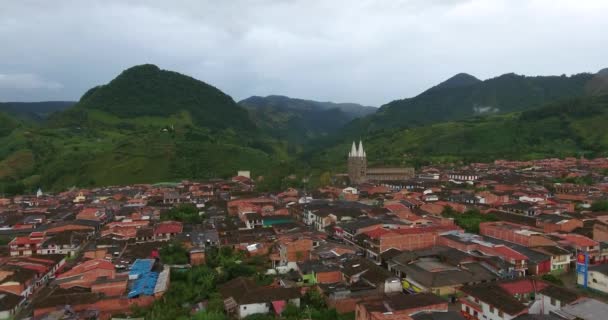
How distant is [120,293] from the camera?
21.4 meters

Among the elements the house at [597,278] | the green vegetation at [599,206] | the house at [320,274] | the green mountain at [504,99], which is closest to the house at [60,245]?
the house at [320,274]

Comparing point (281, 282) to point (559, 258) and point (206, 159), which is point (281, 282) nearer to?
point (559, 258)

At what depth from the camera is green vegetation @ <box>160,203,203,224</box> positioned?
3772 cm

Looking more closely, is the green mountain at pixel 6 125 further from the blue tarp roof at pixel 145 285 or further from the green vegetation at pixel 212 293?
the blue tarp roof at pixel 145 285

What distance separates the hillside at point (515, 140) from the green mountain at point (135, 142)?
22.7m

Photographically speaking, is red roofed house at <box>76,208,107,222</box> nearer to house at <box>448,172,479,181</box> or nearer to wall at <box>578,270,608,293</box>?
wall at <box>578,270,608,293</box>

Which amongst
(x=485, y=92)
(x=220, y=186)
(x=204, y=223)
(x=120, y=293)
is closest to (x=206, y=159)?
(x=220, y=186)

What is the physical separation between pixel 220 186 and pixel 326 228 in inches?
1093

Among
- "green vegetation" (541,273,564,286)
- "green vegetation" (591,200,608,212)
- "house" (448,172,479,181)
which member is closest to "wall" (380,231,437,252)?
"green vegetation" (541,273,564,286)

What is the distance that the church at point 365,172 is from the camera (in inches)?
2586

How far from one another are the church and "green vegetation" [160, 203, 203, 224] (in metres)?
30.4

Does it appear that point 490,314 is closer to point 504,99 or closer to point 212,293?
point 212,293

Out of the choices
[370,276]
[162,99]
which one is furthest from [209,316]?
[162,99]

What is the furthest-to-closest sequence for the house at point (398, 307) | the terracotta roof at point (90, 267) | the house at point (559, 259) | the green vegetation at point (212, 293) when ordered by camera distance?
1. the house at point (559, 259)
2. the terracotta roof at point (90, 267)
3. the green vegetation at point (212, 293)
4. the house at point (398, 307)
